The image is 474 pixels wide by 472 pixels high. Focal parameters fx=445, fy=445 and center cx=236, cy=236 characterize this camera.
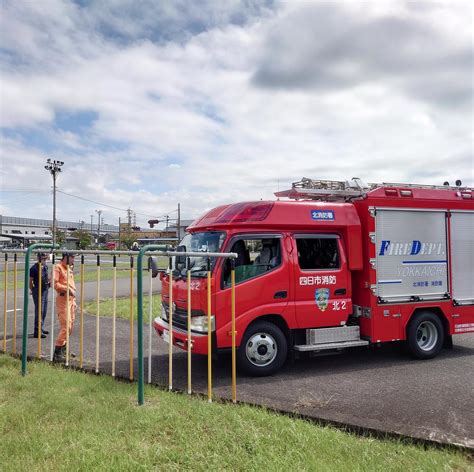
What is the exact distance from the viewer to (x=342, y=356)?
25.7ft

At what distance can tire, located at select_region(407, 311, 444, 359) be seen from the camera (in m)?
7.43

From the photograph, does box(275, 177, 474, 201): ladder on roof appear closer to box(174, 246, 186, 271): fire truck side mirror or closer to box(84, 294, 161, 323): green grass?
box(174, 246, 186, 271): fire truck side mirror

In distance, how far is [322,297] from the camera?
6.96 meters

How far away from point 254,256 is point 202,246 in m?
0.85

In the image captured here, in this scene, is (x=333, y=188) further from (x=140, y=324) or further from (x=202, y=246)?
(x=140, y=324)

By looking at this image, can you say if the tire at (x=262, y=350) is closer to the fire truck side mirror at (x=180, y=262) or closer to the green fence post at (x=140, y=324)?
the fire truck side mirror at (x=180, y=262)

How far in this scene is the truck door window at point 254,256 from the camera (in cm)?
653

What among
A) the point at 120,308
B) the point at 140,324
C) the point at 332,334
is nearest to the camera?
the point at 140,324

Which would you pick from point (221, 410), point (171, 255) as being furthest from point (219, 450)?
point (171, 255)

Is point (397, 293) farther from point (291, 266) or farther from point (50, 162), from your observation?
point (50, 162)

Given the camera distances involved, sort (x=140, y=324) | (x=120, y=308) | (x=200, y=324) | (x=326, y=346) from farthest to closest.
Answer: (x=120, y=308), (x=326, y=346), (x=200, y=324), (x=140, y=324)

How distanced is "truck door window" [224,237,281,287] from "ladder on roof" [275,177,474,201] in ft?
4.30

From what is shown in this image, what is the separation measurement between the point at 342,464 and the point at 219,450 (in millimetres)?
1061

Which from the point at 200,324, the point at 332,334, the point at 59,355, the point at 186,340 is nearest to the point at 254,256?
the point at 200,324
